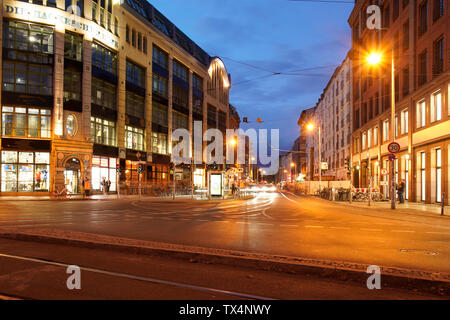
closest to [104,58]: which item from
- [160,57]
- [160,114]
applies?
[160,57]

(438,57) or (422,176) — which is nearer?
(438,57)

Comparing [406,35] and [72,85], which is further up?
[406,35]

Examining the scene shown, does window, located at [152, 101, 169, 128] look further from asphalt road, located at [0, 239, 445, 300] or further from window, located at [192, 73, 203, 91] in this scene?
asphalt road, located at [0, 239, 445, 300]

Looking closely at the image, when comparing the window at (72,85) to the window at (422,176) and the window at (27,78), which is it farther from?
the window at (422,176)

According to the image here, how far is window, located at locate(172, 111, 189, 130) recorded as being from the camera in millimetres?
57469

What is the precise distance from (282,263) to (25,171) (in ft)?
115

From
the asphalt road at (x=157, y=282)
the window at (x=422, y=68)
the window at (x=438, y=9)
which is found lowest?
the asphalt road at (x=157, y=282)

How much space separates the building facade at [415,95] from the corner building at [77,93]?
24602mm

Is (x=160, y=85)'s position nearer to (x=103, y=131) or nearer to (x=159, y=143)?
(x=159, y=143)

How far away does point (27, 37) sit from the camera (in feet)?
115

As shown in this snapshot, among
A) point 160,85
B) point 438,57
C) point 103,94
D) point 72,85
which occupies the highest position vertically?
point 160,85

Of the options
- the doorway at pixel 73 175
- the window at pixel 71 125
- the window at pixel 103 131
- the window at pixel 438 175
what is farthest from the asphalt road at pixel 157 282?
the window at pixel 103 131

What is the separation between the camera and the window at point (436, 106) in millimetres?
25062
